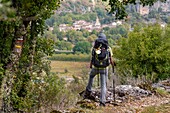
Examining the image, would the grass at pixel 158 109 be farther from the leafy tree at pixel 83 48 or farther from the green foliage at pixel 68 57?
the leafy tree at pixel 83 48

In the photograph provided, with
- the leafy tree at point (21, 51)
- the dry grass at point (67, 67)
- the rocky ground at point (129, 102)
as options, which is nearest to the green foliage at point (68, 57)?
the dry grass at point (67, 67)

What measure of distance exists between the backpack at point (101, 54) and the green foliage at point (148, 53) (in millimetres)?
21231

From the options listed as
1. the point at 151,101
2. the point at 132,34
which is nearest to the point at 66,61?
the point at 132,34

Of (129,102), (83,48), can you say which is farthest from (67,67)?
(129,102)

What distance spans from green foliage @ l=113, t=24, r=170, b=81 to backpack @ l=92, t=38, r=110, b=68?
21231 millimetres

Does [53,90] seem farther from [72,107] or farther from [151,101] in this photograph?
[151,101]

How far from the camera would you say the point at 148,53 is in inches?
1191

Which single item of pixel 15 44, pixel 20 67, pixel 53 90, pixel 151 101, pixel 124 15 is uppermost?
pixel 124 15

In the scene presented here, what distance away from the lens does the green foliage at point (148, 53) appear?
29.4 m

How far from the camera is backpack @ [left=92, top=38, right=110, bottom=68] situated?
302 inches

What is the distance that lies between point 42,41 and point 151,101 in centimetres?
361

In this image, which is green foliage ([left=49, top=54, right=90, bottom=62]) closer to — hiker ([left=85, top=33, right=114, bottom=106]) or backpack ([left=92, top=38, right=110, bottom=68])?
hiker ([left=85, top=33, right=114, bottom=106])

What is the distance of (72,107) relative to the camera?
7.70 m

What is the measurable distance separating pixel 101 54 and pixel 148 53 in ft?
75.8
